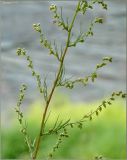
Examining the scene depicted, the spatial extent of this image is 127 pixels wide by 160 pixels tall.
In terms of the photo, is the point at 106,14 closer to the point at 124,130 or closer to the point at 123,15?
the point at 123,15

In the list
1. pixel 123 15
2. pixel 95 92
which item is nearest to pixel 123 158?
pixel 95 92

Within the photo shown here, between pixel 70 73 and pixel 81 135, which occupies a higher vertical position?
pixel 70 73

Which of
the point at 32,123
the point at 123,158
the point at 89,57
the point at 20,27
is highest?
the point at 20,27

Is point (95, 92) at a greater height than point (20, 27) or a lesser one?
lesser
